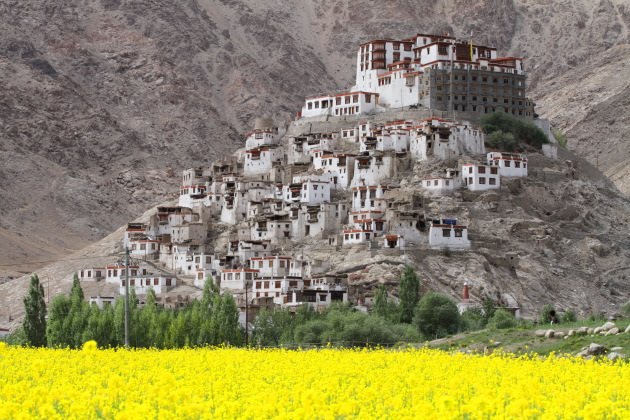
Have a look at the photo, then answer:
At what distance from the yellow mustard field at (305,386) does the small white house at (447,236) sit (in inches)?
2107

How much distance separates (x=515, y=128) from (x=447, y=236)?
21748 mm

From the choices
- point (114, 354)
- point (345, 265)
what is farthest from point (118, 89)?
point (114, 354)

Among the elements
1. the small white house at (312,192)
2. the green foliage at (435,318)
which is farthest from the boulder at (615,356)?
the small white house at (312,192)

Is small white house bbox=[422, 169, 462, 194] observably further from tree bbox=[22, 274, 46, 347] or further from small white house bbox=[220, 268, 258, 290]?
tree bbox=[22, 274, 46, 347]

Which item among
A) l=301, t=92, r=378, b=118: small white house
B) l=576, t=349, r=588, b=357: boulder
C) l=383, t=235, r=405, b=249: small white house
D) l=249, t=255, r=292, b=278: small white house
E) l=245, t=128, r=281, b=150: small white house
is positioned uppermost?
l=301, t=92, r=378, b=118: small white house

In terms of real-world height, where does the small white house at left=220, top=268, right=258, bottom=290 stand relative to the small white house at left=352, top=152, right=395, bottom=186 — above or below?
below

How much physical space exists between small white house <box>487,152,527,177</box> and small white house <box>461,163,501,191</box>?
5.98ft

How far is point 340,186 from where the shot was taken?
107 m

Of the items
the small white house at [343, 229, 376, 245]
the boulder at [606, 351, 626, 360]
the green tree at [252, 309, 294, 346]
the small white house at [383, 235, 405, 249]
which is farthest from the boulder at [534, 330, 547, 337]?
the small white house at [343, 229, 376, 245]

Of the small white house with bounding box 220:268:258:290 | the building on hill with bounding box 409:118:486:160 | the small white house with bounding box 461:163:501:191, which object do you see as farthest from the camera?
the building on hill with bounding box 409:118:486:160

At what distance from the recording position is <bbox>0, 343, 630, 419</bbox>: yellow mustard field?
25.1m

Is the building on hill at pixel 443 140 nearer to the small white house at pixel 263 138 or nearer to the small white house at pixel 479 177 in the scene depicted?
the small white house at pixel 479 177

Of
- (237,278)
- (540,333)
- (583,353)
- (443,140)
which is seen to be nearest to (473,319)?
(237,278)

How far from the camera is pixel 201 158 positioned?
171 meters
